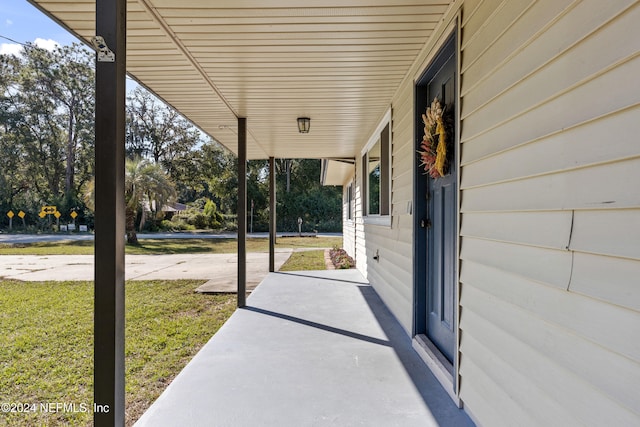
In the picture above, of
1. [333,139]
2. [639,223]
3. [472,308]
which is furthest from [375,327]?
[333,139]

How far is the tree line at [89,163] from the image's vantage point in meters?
21.0

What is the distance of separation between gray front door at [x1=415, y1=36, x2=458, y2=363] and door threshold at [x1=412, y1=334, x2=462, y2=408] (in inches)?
2.2

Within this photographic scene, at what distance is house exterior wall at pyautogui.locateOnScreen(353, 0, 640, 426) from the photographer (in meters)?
0.99

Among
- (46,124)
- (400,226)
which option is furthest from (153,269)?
(46,124)

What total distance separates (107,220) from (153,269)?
8631mm

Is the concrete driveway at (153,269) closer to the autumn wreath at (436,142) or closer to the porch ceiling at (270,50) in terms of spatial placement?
the porch ceiling at (270,50)

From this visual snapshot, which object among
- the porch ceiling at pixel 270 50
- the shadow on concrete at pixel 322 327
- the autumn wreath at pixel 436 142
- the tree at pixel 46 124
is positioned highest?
the tree at pixel 46 124

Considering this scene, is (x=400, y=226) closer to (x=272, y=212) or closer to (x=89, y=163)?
(x=272, y=212)

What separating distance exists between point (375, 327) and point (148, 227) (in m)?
23.8

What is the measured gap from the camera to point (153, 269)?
9.37 metres

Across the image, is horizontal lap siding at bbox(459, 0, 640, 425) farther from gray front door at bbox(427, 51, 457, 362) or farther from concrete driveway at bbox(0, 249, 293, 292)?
concrete driveway at bbox(0, 249, 293, 292)

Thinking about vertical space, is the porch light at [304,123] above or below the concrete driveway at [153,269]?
above

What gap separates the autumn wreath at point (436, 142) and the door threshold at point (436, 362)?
127 cm

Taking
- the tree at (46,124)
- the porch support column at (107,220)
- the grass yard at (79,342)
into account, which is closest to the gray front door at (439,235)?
the porch support column at (107,220)
